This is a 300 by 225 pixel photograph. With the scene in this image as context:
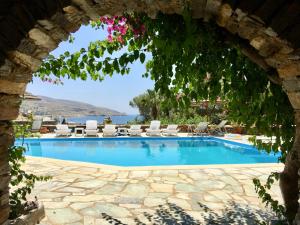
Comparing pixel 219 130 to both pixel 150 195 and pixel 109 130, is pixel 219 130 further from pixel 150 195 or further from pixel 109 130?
pixel 150 195

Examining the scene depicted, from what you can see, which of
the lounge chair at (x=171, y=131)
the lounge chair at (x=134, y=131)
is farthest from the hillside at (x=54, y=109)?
the lounge chair at (x=171, y=131)

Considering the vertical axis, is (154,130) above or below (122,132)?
above

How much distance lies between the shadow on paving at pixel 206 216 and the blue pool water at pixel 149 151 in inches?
287

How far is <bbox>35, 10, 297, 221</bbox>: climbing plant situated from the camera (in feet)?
9.87

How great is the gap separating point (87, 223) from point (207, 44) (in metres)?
3.60

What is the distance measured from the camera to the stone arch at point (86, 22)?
186cm

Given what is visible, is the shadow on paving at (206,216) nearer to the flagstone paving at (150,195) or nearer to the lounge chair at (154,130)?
the flagstone paving at (150,195)

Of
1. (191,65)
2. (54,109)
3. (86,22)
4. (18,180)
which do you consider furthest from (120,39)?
(54,109)

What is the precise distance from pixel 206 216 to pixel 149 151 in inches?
411

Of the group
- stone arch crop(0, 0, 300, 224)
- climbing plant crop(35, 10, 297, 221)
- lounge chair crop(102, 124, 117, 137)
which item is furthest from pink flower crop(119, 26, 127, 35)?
lounge chair crop(102, 124, 117, 137)

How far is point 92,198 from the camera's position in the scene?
6.30 meters

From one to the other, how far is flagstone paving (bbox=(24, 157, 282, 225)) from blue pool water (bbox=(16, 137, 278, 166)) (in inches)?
182

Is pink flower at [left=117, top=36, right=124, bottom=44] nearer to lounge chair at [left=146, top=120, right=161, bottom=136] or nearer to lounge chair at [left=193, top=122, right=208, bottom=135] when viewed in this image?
lounge chair at [left=146, top=120, right=161, bottom=136]

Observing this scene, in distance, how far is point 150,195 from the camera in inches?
258
